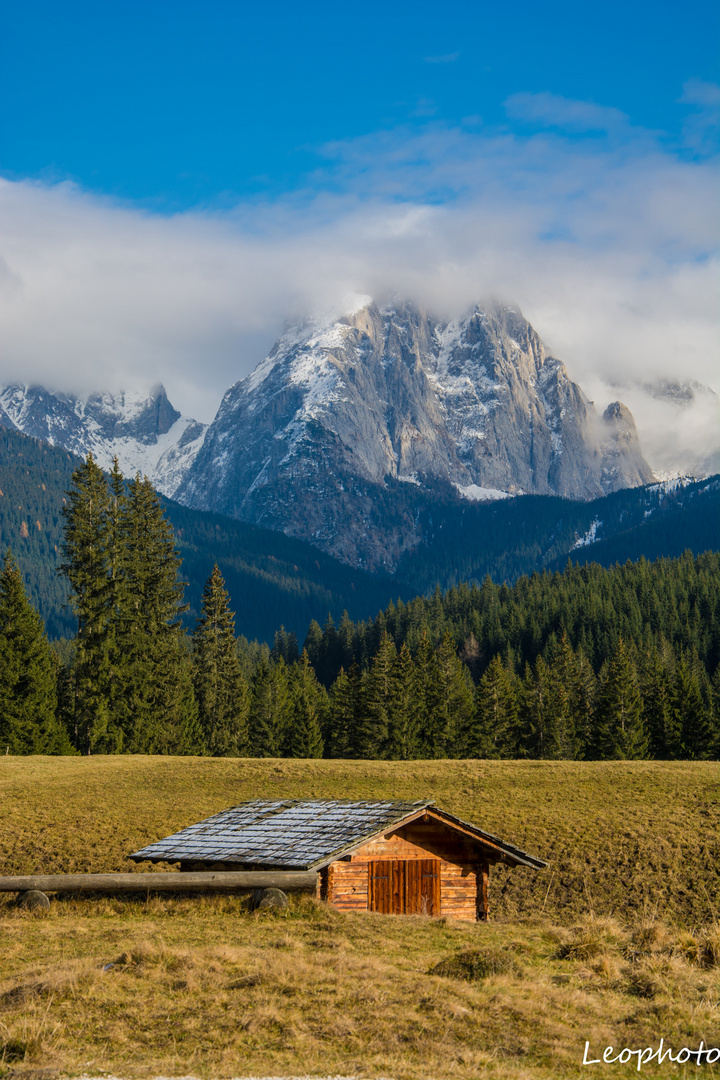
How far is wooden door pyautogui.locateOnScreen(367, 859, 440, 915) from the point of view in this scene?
23.2m

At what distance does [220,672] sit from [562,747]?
33690mm

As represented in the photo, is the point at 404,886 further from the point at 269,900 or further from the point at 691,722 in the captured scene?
the point at 691,722

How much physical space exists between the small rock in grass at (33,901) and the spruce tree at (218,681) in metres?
52.4

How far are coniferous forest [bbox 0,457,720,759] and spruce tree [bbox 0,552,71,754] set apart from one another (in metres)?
0.10

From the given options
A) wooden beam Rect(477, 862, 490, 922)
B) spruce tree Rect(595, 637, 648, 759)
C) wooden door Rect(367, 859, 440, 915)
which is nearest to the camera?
wooden door Rect(367, 859, 440, 915)

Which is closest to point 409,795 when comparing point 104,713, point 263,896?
point 104,713

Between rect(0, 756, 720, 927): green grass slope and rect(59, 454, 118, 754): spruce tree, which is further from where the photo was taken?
rect(59, 454, 118, 754): spruce tree

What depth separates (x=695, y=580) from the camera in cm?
17188

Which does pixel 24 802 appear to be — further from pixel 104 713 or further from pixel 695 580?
pixel 695 580

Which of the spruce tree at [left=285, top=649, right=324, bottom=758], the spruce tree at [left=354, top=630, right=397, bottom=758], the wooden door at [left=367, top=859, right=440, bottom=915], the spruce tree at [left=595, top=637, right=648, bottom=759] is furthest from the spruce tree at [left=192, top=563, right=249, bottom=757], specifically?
the wooden door at [left=367, top=859, right=440, bottom=915]

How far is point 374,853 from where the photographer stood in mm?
23328

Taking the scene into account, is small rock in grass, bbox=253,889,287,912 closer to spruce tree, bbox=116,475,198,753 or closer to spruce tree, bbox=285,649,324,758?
spruce tree, bbox=116,475,198,753

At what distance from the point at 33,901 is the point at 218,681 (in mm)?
53029

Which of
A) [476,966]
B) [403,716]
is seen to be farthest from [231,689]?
[476,966]
